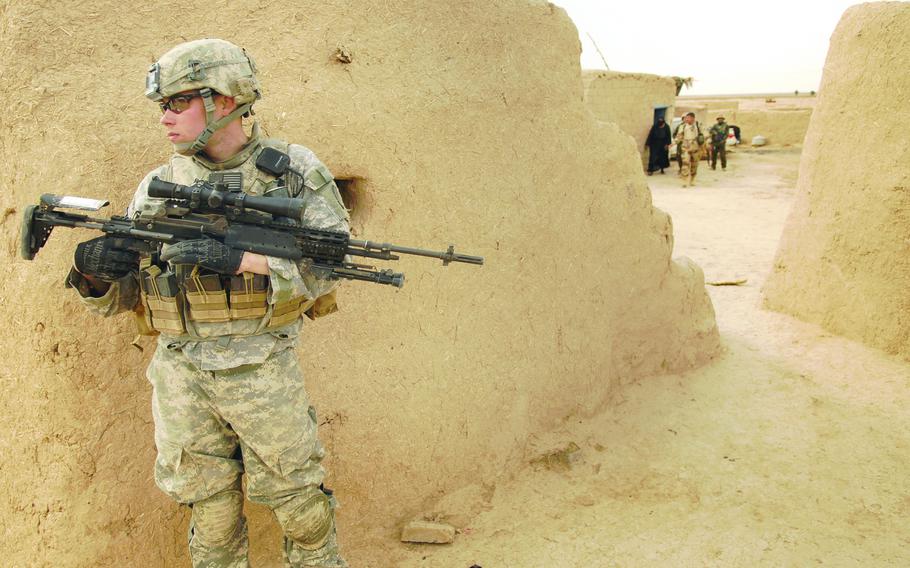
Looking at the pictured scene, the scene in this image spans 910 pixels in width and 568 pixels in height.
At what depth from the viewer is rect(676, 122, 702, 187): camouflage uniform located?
13797mm

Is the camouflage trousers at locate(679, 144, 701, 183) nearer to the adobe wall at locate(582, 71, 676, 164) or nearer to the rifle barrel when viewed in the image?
the adobe wall at locate(582, 71, 676, 164)

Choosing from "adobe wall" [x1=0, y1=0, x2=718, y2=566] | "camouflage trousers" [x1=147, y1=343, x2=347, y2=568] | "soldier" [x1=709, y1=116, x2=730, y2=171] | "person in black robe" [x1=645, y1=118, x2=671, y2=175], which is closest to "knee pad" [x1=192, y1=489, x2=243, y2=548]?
Answer: "camouflage trousers" [x1=147, y1=343, x2=347, y2=568]

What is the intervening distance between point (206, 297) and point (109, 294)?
1.04 feet

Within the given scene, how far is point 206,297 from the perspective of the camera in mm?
2109

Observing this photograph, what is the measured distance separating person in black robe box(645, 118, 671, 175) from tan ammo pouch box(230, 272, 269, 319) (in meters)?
13.7

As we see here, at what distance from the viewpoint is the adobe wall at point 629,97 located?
13250 millimetres

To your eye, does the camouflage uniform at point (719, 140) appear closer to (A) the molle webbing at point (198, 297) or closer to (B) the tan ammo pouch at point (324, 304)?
(B) the tan ammo pouch at point (324, 304)

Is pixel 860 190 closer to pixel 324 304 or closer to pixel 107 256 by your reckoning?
pixel 324 304

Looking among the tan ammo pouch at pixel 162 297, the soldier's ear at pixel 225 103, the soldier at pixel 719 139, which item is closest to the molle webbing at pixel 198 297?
the tan ammo pouch at pixel 162 297

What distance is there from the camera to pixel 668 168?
16.1 m

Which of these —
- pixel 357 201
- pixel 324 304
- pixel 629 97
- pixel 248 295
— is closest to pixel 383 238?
pixel 357 201

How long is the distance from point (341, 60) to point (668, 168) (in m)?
14.4

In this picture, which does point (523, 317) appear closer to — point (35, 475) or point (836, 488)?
point (836, 488)

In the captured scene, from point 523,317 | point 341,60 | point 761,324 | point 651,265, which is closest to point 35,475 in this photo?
point 341,60
